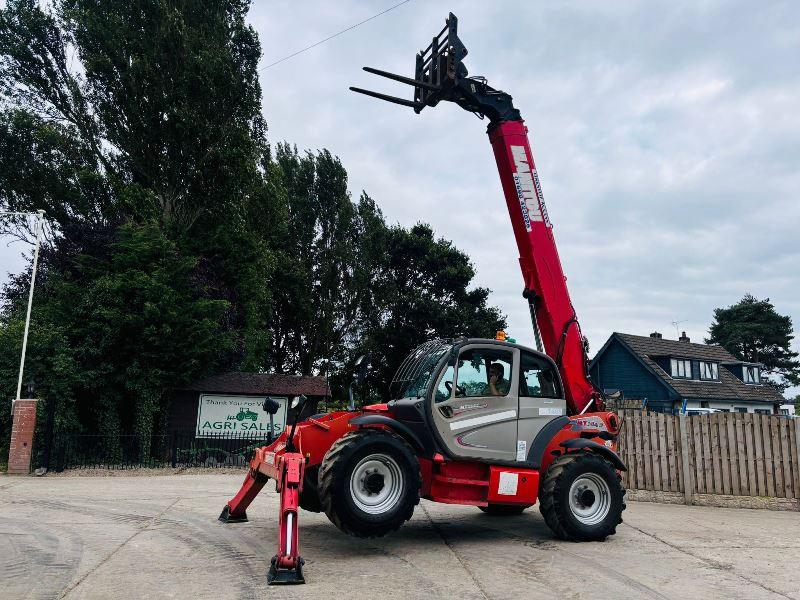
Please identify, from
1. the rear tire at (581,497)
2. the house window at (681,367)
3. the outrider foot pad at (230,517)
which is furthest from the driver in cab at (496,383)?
the house window at (681,367)

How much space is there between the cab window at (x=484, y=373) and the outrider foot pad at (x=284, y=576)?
2.74m

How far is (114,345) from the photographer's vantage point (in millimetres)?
18422

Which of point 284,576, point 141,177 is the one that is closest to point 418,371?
point 284,576

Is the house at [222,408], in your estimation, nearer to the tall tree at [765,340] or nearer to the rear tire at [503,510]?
the rear tire at [503,510]

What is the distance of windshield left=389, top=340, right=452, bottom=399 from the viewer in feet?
24.4

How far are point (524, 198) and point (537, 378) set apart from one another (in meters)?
2.92

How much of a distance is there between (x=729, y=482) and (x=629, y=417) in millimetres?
2057

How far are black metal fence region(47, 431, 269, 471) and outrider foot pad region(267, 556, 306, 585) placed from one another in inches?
486

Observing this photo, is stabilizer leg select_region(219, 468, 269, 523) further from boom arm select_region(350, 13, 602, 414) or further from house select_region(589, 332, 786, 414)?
house select_region(589, 332, 786, 414)

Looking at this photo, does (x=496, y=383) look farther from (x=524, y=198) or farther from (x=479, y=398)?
(x=524, y=198)

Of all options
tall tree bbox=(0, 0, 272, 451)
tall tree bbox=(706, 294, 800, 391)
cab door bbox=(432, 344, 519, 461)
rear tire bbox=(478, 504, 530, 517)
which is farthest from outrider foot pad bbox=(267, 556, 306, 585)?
tall tree bbox=(706, 294, 800, 391)

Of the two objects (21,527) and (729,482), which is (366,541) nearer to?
(21,527)

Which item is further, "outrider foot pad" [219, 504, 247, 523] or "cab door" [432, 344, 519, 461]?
"outrider foot pad" [219, 504, 247, 523]

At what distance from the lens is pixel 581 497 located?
7625mm
